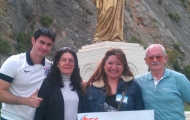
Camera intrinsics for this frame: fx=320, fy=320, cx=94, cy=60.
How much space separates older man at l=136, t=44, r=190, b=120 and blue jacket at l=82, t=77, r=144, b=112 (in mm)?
95

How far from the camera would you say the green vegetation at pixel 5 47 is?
21459 mm

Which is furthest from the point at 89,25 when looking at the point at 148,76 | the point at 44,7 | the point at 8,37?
the point at 148,76

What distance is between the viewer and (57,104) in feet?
10.5

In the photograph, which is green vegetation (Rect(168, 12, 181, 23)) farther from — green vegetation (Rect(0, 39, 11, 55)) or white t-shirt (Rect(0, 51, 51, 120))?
white t-shirt (Rect(0, 51, 51, 120))

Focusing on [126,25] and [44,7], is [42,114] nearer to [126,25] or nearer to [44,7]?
[44,7]

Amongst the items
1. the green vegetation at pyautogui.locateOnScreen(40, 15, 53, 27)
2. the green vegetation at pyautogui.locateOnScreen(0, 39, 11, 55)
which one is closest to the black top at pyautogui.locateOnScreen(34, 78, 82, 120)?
the green vegetation at pyautogui.locateOnScreen(0, 39, 11, 55)

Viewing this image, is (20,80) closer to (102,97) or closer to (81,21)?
(102,97)

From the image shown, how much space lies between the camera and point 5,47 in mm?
21797

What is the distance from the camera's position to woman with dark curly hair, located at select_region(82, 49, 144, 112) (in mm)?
3191

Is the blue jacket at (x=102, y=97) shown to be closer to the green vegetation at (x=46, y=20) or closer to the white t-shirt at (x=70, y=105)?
the white t-shirt at (x=70, y=105)

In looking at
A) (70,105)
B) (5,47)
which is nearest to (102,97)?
(70,105)

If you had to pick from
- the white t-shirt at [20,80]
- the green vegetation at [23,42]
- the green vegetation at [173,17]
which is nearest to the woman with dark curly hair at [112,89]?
the white t-shirt at [20,80]

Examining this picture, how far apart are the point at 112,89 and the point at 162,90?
515 mm

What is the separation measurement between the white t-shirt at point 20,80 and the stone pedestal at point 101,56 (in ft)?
16.9
